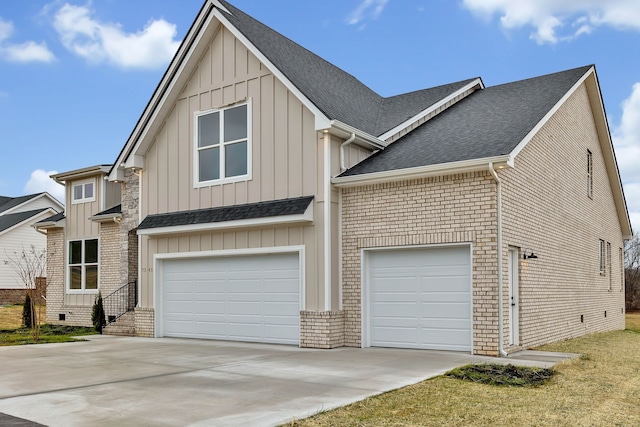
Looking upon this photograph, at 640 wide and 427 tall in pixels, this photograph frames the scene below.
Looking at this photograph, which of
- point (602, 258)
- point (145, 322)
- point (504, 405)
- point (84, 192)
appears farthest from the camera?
point (84, 192)

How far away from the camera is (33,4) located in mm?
15133

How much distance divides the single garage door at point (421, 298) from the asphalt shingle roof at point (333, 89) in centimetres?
361

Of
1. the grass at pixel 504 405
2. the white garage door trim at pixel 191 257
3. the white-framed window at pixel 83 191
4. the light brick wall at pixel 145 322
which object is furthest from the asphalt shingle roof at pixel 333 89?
the white-framed window at pixel 83 191

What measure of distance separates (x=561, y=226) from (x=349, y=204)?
19.9 ft

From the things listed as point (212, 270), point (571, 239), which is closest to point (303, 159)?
point (212, 270)

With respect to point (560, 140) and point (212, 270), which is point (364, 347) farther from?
point (560, 140)

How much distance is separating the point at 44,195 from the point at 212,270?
1220 inches

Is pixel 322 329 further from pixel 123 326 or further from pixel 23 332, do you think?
pixel 23 332

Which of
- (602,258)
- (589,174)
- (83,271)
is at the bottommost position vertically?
(83,271)

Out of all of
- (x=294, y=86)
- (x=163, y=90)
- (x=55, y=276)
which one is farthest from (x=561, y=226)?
(x=55, y=276)

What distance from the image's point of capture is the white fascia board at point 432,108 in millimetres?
15509

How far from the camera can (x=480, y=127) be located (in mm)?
14492

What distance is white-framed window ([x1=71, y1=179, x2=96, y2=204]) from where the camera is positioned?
22717 mm

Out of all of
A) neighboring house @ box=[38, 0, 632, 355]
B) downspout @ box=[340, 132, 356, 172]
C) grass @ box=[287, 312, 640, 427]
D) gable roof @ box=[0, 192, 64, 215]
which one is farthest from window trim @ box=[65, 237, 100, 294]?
gable roof @ box=[0, 192, 64, 215]
